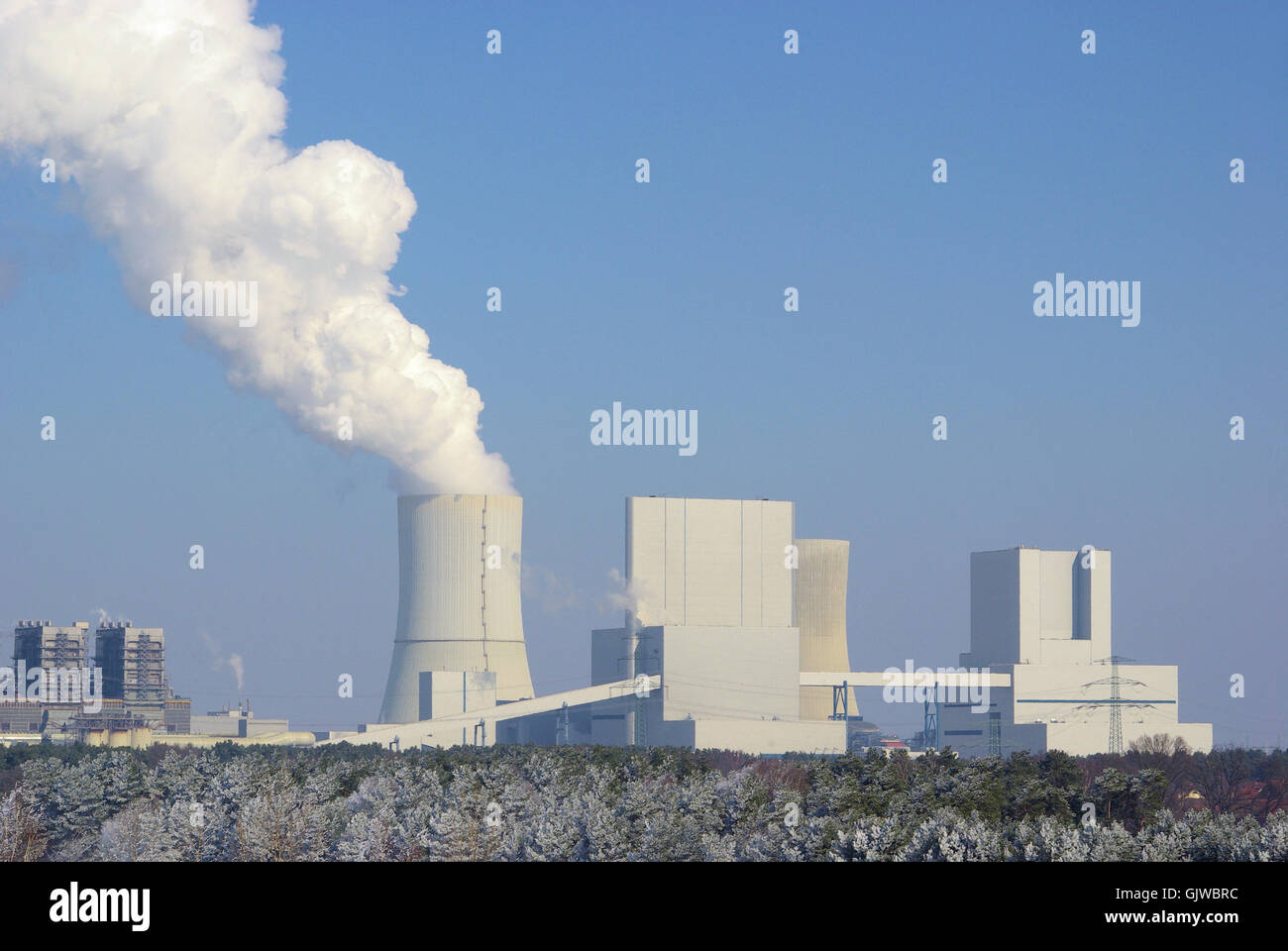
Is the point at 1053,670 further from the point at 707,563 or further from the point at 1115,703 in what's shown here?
the point at 707,563

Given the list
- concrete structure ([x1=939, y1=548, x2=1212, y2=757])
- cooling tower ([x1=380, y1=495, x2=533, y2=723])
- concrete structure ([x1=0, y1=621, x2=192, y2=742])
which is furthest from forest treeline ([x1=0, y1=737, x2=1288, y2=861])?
concrete structure ([x1=0, y1=621, x2=192, y2=742])

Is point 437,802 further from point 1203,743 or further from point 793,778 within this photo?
point 1203,743

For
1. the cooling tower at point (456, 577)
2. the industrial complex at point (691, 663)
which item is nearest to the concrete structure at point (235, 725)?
the industrial complex at point (691, 663)

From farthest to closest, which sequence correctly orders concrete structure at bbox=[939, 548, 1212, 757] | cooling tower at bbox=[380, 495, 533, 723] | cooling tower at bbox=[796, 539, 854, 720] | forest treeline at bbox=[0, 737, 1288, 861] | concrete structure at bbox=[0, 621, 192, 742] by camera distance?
1. concrete structure at bbox=[0, 621, 192, 742]
2. cooling tower at bbox=[796, 539, 854, 720]
3. concrete structure at bbox=[939, 548, 1212, 757]
4. cooling tower at bbox=[380, 495, 533, 723]
5. forest treeline at bbox=[0, 737, 1288, 861]

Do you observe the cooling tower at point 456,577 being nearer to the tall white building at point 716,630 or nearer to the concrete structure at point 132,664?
the tall white building at point 716,630

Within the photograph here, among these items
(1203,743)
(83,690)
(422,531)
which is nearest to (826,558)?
(1203,743)

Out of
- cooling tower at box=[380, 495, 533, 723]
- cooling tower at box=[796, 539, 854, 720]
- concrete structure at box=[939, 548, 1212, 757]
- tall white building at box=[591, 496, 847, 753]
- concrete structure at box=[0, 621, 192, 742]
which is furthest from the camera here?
concrete structure at box=[0, 621, 192, 742]

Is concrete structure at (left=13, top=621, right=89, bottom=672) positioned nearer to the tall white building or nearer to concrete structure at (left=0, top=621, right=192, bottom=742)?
concrete structure at (left=0, top=621, right=192, bottom=742)
